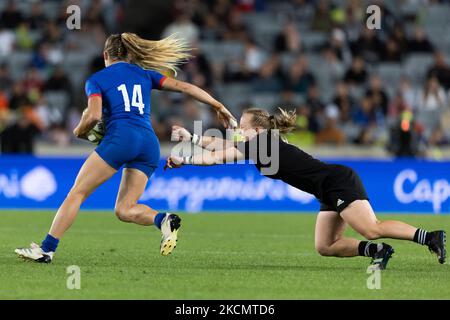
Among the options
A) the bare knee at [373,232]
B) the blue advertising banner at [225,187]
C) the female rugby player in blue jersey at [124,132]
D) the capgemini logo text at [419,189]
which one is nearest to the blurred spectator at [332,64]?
the blue advertising banner at [225,187]

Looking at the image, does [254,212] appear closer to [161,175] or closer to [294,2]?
[161,175]

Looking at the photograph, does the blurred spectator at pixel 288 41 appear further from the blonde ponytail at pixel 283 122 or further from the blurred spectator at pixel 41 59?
the blonde ponytail at pixel 283 122

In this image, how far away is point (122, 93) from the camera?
10.3m

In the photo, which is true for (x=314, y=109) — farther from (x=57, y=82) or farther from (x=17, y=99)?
(x=17, y=99)

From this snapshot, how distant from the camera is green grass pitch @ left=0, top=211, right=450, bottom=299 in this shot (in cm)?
864

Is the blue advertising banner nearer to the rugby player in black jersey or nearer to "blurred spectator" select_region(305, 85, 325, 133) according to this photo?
"blurred spectator" select_region(305, 85, 325, 133)

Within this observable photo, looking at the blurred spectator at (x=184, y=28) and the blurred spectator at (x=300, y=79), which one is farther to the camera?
the blurred spectator at (x=184, y=28)

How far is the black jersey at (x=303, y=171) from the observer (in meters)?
10.1

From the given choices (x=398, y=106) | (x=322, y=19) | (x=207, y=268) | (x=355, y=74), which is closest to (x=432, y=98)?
(x=398, y=106)

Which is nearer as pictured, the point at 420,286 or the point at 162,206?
the point at 420,286

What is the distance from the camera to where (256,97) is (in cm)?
2303

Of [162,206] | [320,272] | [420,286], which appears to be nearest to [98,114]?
[320,272]

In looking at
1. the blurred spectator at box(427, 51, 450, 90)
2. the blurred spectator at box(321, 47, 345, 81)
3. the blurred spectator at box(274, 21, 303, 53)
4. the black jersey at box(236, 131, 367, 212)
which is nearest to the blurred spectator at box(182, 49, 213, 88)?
the blurred spectator at box(274, 21, 303, 53)
